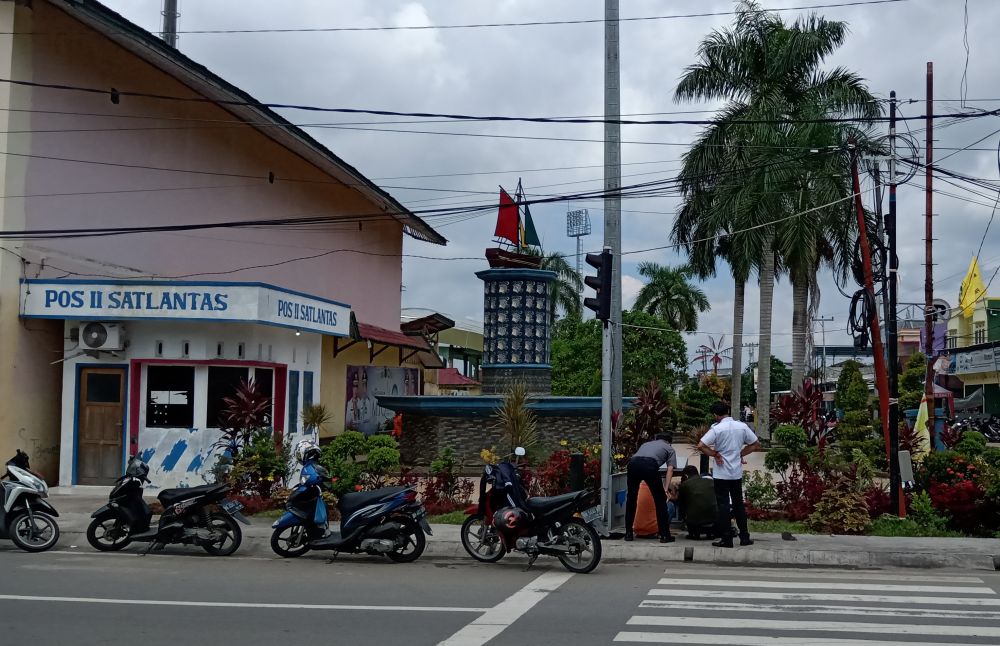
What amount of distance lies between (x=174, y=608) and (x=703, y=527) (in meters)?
7.13

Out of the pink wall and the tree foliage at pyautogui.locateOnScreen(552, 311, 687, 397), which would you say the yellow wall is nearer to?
the pink wall

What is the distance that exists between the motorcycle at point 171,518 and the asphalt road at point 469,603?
0.33 metres

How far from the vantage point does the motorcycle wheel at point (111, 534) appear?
1250cm

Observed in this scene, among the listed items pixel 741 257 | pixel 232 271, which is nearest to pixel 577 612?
pixel 232 271

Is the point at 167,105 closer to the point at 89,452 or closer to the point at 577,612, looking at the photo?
the point at 89,452

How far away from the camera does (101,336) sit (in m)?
17.9

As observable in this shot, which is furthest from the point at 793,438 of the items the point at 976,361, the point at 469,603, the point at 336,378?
Answer: the point at 976,361

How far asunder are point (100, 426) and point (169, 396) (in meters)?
1.47

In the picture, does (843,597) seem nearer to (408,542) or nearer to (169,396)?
(408,542)

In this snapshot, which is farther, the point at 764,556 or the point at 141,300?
the point at 141,300

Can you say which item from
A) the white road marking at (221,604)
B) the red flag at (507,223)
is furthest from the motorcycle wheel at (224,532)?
the red flag at (507,223)

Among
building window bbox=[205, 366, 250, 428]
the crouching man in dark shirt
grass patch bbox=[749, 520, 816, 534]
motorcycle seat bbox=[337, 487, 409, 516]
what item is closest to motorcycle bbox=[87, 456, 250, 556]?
motorcycle seat bbox=[337, 487, 409, 516]

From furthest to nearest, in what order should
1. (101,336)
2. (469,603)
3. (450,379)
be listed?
(450,379) → (101,336) → (469,603)

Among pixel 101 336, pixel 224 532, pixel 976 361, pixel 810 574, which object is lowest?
pixel 810 574
